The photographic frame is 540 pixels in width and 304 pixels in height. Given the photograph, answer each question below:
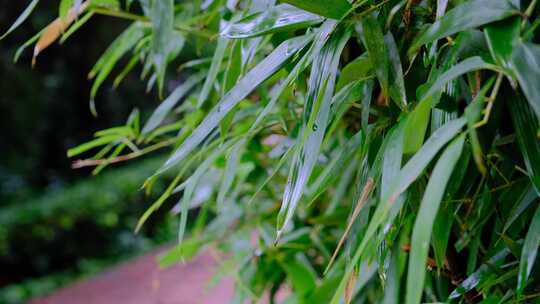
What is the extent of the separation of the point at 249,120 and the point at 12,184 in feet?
18.6

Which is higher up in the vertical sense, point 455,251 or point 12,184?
point 455,251

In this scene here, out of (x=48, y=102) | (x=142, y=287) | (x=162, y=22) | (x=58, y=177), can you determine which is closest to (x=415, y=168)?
(x=162, y=22)

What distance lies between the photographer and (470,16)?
0.48m

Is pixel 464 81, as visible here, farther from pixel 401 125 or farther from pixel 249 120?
pixel 249 120

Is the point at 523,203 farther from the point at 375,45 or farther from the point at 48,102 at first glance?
the point at 48,102

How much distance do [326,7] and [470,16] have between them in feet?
0.42

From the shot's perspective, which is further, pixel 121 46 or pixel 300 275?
pixel 300 275

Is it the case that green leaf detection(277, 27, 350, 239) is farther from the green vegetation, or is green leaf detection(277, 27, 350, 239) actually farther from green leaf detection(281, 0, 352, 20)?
the green vegetation

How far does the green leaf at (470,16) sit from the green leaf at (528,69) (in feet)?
0.11

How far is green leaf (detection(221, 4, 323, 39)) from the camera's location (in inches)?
23.5

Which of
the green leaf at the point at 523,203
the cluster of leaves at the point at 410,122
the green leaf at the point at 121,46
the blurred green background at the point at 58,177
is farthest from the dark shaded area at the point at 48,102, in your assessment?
the green leaf at the point at 523,203

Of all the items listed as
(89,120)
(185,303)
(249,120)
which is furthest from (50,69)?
(249,120)

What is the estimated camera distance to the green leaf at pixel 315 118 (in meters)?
0.55

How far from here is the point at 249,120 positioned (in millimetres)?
1132
